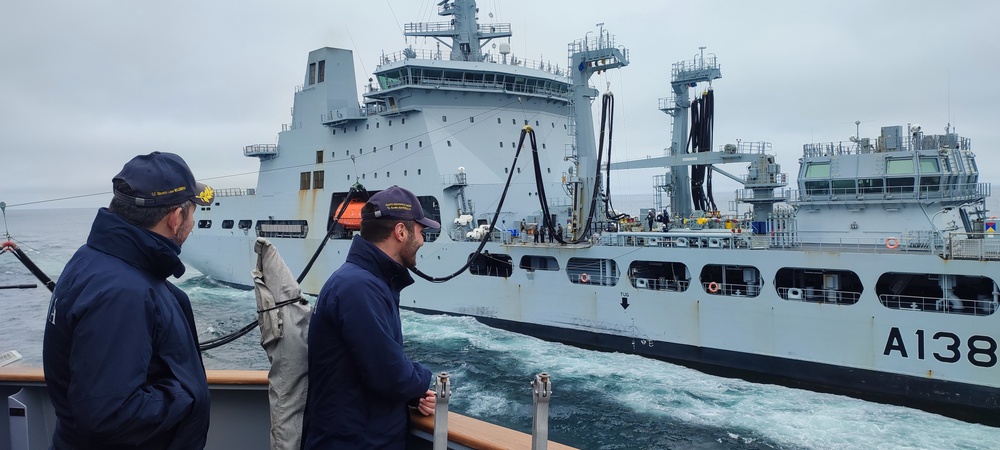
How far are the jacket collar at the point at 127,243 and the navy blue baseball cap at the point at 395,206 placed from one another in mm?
689

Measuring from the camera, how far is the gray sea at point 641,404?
9.23m

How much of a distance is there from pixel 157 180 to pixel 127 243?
217 millimetres

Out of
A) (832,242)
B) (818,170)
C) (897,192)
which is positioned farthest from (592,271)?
(897,192)

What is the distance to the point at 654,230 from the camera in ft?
50.7

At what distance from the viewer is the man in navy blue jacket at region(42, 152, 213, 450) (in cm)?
159

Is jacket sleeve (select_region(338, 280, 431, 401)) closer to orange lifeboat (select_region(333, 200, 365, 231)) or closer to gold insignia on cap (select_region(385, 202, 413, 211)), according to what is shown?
gold insignia on cap (select_region(385, 202, 413, 211))

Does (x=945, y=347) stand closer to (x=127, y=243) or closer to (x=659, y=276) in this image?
(x=659, y=276)

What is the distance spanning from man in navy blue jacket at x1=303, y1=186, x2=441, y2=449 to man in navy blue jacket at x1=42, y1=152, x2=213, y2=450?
1.21ft

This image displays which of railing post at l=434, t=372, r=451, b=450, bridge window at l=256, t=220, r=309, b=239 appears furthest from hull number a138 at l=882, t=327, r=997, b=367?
bridge window at l=256, t=220, r=309, b=239

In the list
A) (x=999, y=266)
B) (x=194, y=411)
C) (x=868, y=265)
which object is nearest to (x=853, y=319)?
(x=868, y=265)

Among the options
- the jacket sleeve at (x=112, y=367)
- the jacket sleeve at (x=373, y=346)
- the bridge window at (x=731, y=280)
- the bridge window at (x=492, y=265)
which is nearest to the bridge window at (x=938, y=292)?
the bridge window at (x=731, y=280)

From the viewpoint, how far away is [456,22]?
1994 cm

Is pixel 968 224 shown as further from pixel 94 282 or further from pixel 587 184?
pixel 94 282

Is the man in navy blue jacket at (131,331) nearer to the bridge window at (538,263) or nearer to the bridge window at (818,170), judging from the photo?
the bridge window at (818,170)
